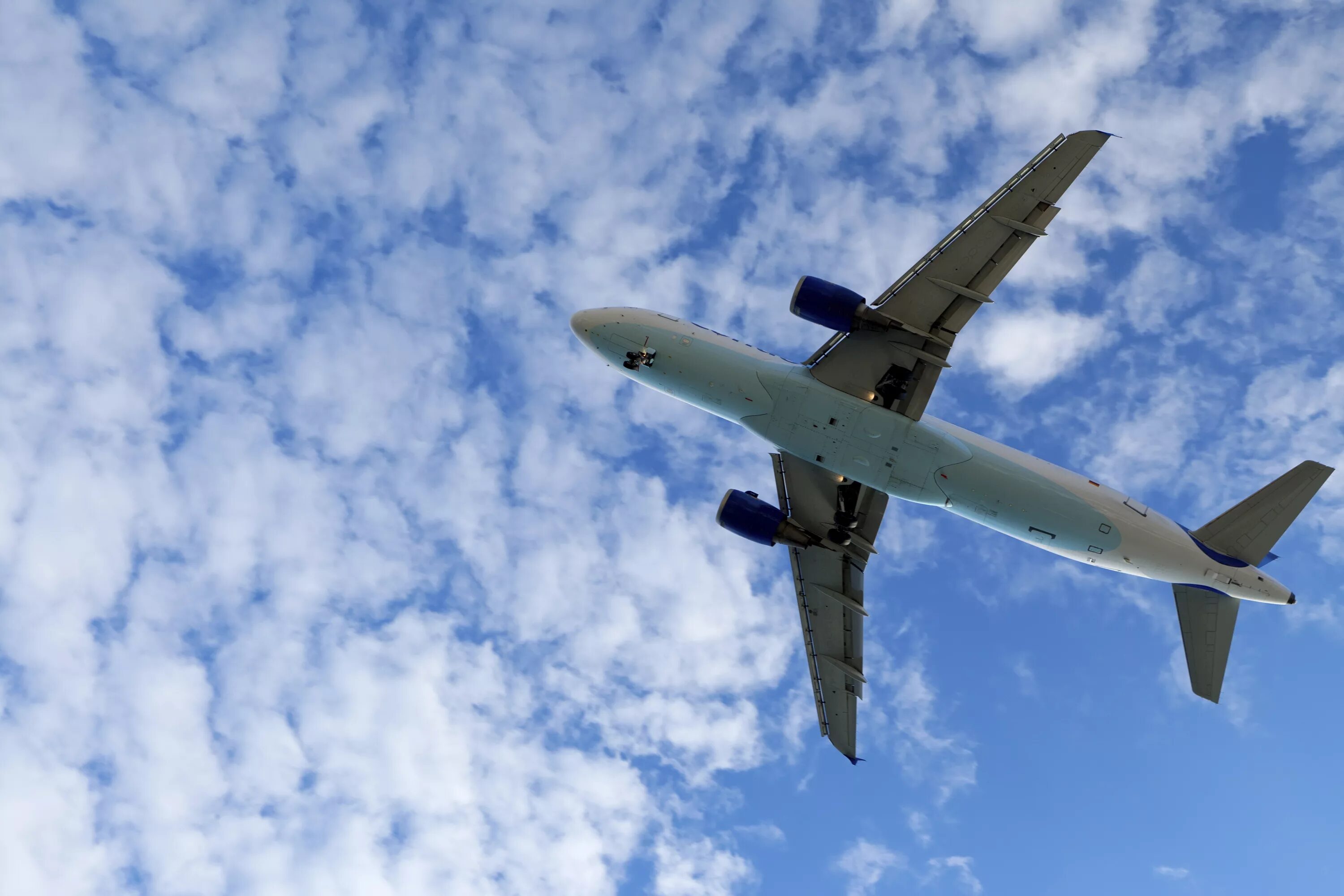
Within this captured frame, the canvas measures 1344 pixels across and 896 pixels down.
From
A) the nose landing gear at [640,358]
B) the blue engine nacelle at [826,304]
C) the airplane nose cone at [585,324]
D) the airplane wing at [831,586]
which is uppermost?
the blue engine nacelle at [826,304]

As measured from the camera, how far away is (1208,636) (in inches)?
1113

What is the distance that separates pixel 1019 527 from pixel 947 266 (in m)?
9.34

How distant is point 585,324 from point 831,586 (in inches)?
566

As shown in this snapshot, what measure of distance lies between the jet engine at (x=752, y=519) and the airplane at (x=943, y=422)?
2.77 metres

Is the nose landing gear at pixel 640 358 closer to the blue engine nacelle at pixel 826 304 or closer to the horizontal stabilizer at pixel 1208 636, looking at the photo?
the blue engine nacelle at pixel 826 304

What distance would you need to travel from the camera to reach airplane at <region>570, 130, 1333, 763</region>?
27.0 m

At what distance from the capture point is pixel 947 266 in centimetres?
2725

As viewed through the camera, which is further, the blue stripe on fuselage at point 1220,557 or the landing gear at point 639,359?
the landing gear at point 639,359

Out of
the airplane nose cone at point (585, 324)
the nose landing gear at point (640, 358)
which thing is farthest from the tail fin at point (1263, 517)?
the airplane nose cone at point (585, 324)

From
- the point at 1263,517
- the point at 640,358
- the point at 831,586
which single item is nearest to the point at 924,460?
the point at 831,586

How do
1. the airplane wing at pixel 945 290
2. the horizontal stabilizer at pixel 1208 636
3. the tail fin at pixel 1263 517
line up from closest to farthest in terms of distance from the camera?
the airplane wing at pixel 945 290
the tail fin at pixel 1263 517
the horizontal stabilizer at pixel 1208 636

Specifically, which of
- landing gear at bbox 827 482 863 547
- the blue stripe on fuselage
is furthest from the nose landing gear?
the blue stripe on fuselage

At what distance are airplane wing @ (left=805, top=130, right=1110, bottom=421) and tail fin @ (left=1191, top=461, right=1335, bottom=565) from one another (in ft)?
36.3

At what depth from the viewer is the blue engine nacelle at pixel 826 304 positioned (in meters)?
27.7
